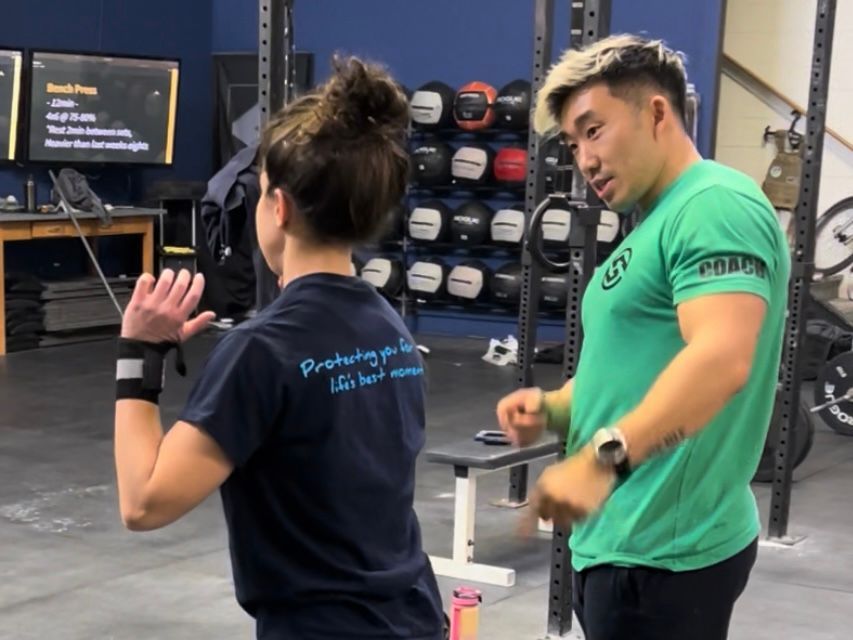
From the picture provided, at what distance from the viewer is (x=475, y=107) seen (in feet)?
31.3

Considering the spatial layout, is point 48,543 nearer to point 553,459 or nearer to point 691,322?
point 553,459

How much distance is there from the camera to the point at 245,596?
1522 mm

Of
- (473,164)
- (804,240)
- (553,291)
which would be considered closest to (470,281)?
(553,291)

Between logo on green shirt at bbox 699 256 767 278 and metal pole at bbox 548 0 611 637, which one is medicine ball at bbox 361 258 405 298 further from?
logo on green shirt at bbox 699 256 767 278

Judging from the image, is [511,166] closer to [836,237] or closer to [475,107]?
[475,107]

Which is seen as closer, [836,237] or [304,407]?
[304,407]

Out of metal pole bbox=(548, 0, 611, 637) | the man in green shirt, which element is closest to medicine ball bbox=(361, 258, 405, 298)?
metal pole bbox=(548, 0, 611, 637)

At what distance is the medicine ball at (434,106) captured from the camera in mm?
9773

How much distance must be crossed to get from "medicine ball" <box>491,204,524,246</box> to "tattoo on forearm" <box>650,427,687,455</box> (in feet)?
26.2

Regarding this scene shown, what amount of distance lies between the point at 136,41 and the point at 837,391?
21.4 feet

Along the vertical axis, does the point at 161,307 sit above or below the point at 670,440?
above

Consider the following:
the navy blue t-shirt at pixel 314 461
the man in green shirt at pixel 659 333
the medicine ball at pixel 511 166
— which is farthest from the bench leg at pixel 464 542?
the medicine ball at pixel 511 166

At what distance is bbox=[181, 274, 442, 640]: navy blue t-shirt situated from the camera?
4.71ft

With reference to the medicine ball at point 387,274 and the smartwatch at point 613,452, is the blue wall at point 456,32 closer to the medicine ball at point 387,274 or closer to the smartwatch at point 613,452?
the medicine ball at point 387,274
